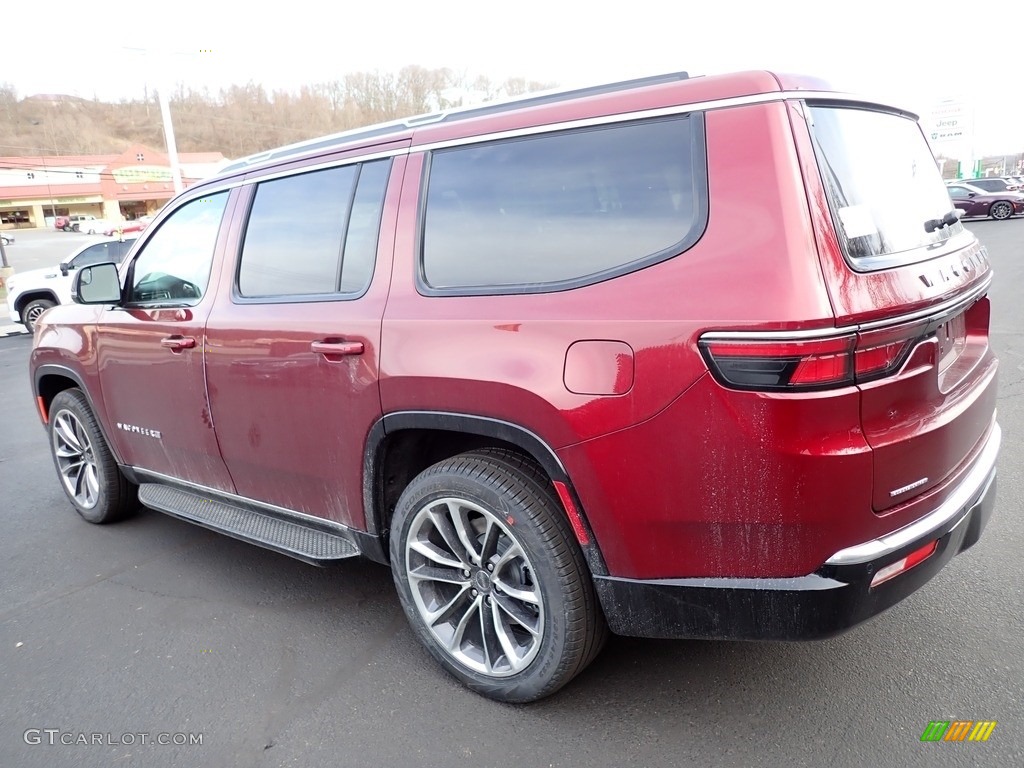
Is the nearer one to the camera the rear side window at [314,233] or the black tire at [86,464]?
the rear side window at [314,233]

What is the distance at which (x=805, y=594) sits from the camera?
1.96 metres

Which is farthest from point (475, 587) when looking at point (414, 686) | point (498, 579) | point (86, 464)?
point (86, 464)

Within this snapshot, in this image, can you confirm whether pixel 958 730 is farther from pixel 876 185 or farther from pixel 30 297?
pixel 30 297

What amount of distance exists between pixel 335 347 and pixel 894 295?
6.03 ft

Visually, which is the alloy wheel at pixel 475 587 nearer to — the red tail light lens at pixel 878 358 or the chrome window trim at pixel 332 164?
the red tail light lens at pixel 878 358

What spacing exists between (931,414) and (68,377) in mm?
4509

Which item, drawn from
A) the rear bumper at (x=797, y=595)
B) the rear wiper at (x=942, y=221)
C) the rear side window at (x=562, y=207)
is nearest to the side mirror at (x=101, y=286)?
the rear side window at (x=562, y=207)

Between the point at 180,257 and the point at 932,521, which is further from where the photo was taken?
the point at 180,257

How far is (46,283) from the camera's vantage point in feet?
49.0

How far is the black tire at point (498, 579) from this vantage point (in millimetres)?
2311

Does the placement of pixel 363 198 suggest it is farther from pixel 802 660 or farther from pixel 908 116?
pixel 802 660

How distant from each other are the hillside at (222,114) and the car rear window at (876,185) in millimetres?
92562

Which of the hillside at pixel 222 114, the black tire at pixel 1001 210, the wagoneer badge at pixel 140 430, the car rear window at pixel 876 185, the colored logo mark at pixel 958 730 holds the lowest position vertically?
the black tire at pixel 1001 210

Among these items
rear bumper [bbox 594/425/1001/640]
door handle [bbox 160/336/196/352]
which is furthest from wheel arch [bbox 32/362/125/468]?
rear bumper [bbox 594/425/1001/640]
